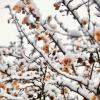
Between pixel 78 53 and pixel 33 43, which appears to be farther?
pixel 33 43

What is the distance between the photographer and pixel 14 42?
5.75 meters

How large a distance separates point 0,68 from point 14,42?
1.57 m

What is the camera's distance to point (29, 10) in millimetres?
3756

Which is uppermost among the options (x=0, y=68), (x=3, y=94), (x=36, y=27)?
(x=36, y=27)

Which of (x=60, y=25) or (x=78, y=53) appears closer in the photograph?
(x=78, y=53)

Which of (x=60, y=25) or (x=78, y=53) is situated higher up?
(x=60, y=25)

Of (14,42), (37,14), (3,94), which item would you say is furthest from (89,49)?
(14,42)

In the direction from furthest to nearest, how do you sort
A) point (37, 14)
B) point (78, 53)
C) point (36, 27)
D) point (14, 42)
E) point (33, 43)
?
point (14, 42), point (36, 27), point (37, 14), point (33, 43), point (78, 53)

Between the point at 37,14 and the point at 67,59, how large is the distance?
36.0 inches

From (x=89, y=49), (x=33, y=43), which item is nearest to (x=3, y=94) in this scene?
(x=33, y=43)

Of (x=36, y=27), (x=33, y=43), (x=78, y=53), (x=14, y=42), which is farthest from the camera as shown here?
(x=14, y=42)

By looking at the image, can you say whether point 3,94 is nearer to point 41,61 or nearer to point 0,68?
point 0,68

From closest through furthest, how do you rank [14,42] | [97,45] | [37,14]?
1. [97,45]
2. [37,14]
3. [14,42]

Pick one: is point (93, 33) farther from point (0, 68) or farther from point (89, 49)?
point (0, 68)
